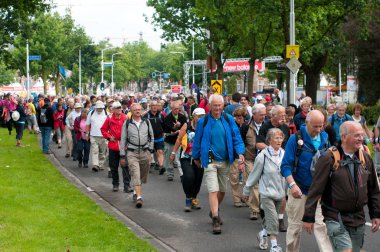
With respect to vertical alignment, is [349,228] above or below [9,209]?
above

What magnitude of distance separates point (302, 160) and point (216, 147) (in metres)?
2.77

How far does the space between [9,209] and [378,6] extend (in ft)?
82.0

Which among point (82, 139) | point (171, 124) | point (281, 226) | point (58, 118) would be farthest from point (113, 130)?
point (58, 118)

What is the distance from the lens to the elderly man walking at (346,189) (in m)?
5.93

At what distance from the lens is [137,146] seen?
1273 cm

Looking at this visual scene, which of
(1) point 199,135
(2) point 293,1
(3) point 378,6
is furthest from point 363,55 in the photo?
(1) point 199,135

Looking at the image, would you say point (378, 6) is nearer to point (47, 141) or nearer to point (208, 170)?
point (47, 141)

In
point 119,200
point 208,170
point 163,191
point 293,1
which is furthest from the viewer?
point 293,1

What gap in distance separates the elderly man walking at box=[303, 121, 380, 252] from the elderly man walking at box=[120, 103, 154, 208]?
6843mm

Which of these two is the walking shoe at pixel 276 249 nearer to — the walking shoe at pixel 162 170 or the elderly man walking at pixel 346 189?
the elderly man walking at pixel 346 189

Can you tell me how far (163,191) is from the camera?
48.5ft

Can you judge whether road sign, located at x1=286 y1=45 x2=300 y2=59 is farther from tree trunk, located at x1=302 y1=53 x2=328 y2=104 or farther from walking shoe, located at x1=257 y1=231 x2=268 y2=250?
tree trunk, located at x1=302 y1=53 x2=328 y2=104

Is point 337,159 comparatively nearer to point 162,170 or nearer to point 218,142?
point 218,142

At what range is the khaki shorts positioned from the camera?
1023 cm
